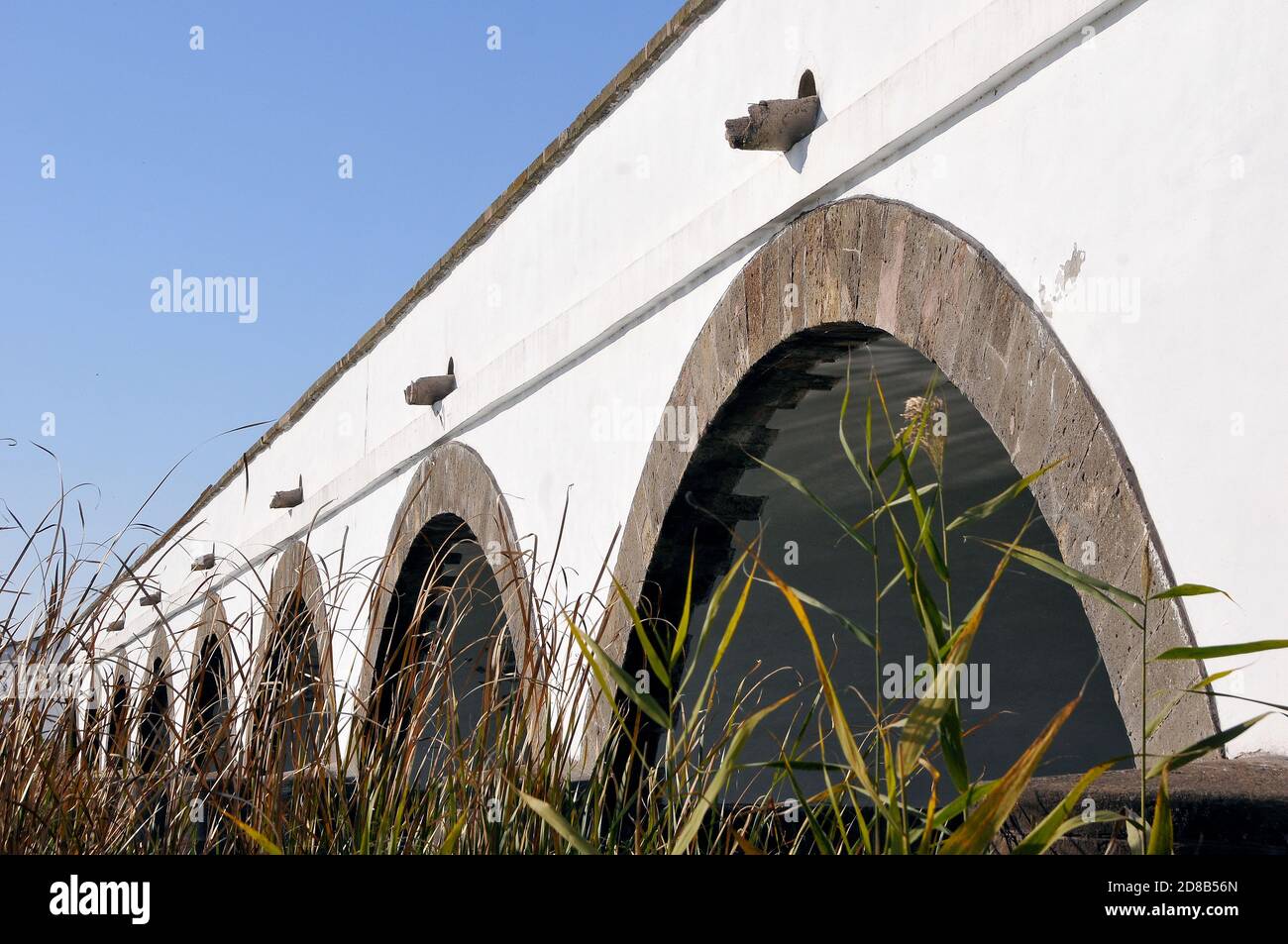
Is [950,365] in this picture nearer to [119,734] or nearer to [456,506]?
[119,734]

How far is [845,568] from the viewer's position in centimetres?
704

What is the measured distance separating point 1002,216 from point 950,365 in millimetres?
387

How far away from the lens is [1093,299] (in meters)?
3.09

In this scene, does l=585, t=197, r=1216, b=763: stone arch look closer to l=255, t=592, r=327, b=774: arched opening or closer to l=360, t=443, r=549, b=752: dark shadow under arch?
l=255, t=592, r=327, b=774: arched opening

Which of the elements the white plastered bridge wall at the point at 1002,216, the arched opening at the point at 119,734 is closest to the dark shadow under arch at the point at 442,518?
the white plastered bridge wall at the point at 1002,216

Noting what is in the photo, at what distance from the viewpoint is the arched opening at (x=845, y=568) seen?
16.1 feet

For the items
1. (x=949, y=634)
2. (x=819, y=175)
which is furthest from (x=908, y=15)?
(x=949, y=634)

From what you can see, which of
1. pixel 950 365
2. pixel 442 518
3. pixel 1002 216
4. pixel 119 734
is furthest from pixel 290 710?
pixel 442 518

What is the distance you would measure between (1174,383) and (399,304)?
677 cm

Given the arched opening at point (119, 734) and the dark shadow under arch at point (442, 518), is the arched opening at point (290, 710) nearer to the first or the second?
the arched opening at point (119, 734)

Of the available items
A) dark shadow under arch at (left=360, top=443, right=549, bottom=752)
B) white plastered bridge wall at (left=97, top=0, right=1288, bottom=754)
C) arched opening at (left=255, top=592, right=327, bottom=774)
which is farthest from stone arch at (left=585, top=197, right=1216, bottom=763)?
dark shadow under arch at (left=360, top=443, right=549, bottom=752)

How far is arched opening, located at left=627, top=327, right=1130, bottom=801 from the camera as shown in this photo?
4.91 meters
